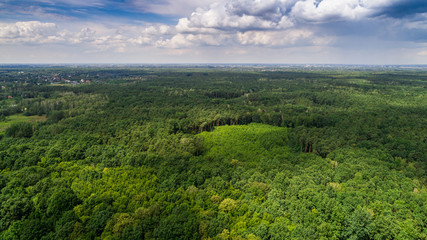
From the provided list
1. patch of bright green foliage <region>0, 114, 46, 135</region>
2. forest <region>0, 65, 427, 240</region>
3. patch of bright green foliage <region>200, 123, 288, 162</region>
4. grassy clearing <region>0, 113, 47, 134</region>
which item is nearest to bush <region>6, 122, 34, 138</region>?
forest <region>0, 65, 427, 240</region>

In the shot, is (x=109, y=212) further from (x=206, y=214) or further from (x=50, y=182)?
(x=50, y=182)

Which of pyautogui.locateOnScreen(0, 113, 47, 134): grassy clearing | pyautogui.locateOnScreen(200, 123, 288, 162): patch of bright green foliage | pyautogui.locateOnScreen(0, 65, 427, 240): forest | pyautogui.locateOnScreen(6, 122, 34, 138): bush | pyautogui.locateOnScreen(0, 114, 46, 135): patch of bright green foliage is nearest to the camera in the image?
pyautogui.locateOnScreen(0, 65, 427, 240): forest

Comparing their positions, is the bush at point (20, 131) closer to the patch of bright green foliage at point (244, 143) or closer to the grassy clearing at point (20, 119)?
the grassy clearing at point (20, 119)

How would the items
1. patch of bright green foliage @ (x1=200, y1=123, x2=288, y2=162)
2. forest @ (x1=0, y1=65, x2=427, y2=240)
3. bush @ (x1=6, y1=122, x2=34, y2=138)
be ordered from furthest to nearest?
1. bush @ (x1=6, y1=122, x2=34, y2=138)
2. patch of bright green foliage @ (x1=200, y1=123, x2=288, y2=162)
3. forest @ (x1=0, y1=65, x2=427, y2=240)

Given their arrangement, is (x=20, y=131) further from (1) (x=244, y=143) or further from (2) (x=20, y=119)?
(1) (x=244, y=143)

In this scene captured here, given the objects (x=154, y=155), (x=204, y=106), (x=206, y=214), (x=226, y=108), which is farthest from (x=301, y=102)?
(x=206, y=214)

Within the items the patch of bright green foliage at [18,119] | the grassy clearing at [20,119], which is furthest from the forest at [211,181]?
the grassy clearing at [20,119]

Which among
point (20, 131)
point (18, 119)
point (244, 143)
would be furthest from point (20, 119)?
point (244, 143)

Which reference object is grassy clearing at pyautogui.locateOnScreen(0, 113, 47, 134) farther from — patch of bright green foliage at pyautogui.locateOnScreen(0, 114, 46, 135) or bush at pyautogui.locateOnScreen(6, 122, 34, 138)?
bush at pyautogui.locateOnScreen(6, 122, 34, 138)
